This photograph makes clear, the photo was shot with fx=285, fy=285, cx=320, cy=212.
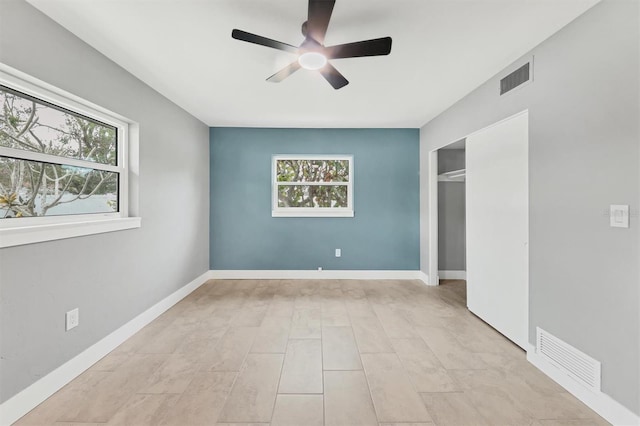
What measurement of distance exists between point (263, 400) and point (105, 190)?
2298 mm

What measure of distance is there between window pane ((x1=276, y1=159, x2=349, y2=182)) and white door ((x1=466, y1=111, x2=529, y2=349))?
2.13 metres

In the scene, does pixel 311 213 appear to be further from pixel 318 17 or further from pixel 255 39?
pixel 318 17

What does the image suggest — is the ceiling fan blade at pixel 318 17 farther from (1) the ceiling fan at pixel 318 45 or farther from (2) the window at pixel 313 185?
(2) the window at pixel 313 185

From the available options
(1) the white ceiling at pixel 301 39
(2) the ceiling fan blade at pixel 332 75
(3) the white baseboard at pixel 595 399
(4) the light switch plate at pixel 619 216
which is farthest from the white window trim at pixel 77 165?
(3) the white baseboard at pixel 595 399

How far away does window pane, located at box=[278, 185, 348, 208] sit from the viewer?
16.1 ft

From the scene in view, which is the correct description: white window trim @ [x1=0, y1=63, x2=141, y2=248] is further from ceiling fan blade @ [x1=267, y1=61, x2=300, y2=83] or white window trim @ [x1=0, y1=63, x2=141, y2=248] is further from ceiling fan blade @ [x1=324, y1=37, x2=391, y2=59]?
ceiling fan blade @ [x1=324, y1=37, x2=391, y2=59]

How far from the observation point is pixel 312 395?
6.27 feet

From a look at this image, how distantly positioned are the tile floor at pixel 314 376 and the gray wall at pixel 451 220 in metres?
1.60

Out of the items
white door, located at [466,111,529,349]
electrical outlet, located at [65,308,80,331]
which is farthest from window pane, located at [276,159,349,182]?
electrical outlet, located at [65,308,80,331]

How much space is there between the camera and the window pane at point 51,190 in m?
1.82

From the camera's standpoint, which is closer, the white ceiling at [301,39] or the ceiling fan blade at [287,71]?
the white ceiling at [301,39]

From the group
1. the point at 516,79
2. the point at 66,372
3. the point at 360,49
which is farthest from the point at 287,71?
the point at 66,372

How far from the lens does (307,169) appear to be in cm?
491

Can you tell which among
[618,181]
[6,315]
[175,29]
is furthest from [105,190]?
[618,181]
